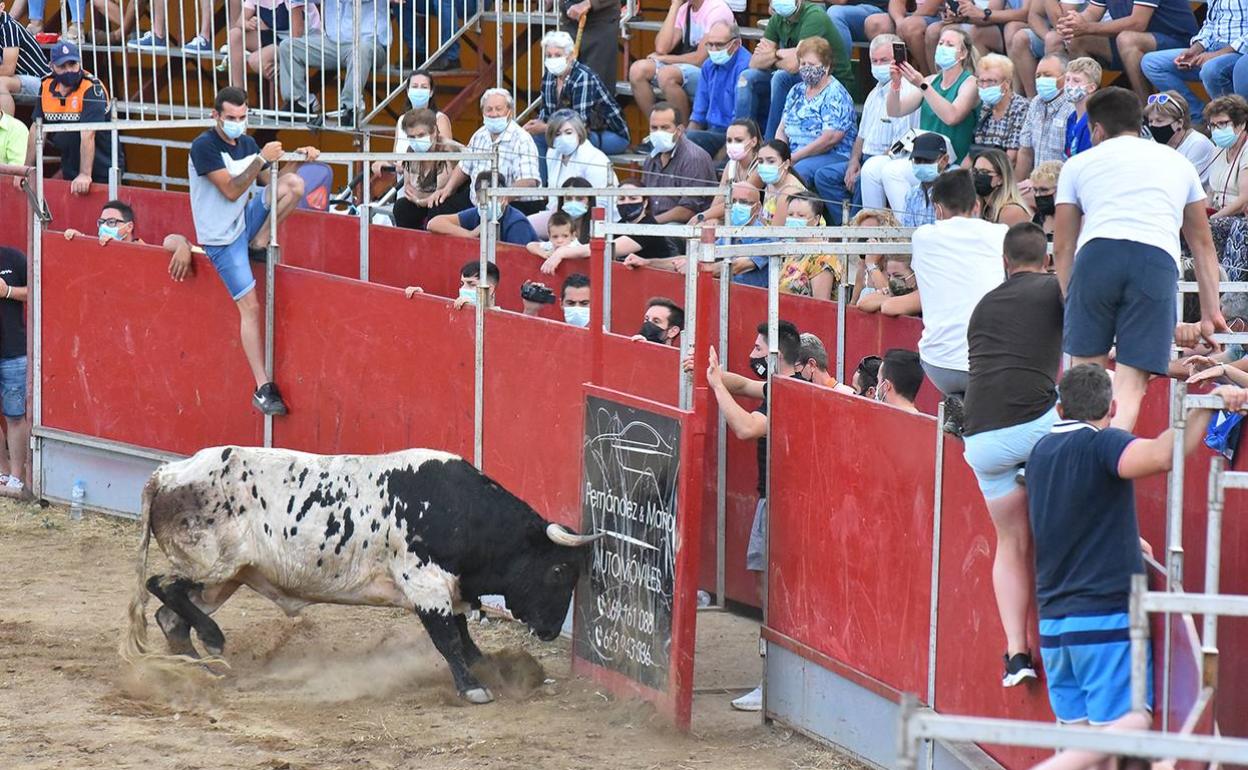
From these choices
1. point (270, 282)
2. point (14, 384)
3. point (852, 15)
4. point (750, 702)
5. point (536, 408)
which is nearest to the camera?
point (750, 702)

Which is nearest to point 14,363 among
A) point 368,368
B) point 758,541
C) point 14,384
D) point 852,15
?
point 14,384

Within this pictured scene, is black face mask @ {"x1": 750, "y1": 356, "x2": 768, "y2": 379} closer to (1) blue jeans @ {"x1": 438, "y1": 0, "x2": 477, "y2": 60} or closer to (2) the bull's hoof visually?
(2) the bull's hoof

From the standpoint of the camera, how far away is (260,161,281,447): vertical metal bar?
1170 centimetres

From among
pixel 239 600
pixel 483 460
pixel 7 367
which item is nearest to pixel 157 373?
pixel 7 367

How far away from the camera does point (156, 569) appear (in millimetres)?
11195

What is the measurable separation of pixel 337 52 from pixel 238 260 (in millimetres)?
5148

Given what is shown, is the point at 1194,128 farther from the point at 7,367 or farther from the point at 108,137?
the point at 108,137

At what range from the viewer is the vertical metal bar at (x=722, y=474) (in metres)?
9.12

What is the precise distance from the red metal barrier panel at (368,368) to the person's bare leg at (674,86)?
4289 millimetres

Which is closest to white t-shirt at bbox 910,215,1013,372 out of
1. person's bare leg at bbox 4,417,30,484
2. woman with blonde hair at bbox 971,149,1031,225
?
woman with blonde hair at bbox 971,149,1031,225

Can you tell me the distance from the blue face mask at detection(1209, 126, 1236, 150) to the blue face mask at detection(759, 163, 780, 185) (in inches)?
100

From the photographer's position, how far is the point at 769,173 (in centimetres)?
1182

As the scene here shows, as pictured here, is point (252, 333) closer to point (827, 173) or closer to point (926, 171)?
point (827, 173)

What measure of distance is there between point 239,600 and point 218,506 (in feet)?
5.09
